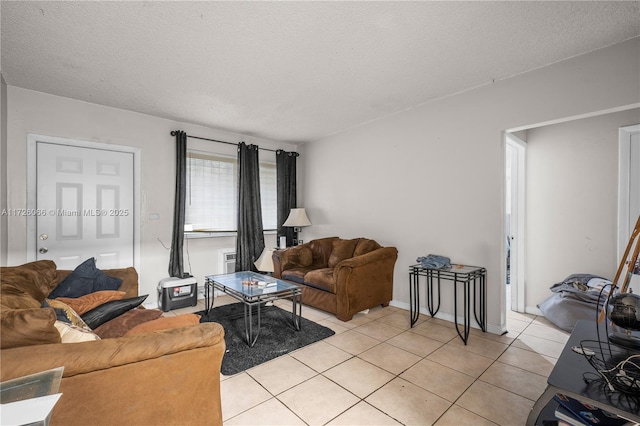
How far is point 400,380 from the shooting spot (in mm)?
Answer: 2146

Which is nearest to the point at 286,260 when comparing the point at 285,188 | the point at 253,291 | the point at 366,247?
the point at 366,247

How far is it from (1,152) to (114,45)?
1843 mm

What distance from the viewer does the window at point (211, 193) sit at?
4.38 metres

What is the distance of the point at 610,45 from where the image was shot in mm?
2383

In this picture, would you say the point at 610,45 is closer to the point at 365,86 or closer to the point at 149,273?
the point at 365,86

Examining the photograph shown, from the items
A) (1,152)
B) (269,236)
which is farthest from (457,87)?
(1,152)

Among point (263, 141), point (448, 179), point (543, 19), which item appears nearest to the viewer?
point (543, 19)

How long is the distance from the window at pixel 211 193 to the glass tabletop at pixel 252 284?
1348 mm

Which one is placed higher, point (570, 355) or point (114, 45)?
point (114, 45)

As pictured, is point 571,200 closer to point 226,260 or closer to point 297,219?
point 297,219

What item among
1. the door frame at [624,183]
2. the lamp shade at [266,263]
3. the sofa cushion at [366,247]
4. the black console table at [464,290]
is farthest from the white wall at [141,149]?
the door frame at [624,183]

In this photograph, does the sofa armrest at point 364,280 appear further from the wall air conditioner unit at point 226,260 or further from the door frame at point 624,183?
the door frame at point 624,183

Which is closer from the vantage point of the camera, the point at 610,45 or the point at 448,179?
the point at 610,45

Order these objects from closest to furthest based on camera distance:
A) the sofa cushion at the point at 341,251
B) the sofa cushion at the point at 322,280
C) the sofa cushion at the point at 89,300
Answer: the sofa cushion at the point at 89,300
the sofa cushion at the point at 322,280
the sofa cushion at the point at 341,251
